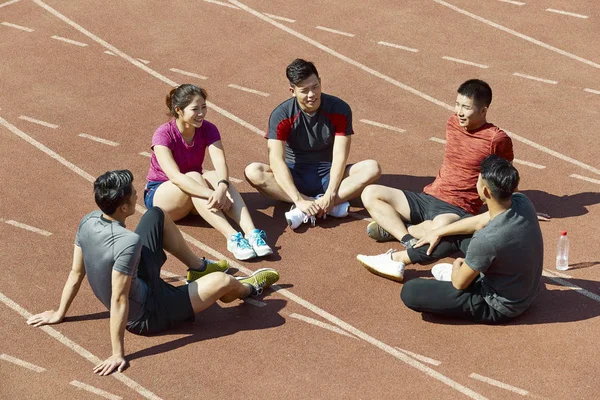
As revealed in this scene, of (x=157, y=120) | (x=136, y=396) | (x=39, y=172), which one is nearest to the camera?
(x=136, y=396)

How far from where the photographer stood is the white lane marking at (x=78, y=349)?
7527 mm

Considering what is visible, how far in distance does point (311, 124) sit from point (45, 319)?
328 centimetres

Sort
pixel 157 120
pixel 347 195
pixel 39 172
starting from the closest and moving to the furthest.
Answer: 1. pixel 347 195
2. pixel 39 172
3. pixel 157 120

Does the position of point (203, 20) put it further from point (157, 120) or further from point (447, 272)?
point (447, 272)

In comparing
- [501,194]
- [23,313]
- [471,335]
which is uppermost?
[501,194]

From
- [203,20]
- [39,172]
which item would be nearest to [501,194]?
[39,172]

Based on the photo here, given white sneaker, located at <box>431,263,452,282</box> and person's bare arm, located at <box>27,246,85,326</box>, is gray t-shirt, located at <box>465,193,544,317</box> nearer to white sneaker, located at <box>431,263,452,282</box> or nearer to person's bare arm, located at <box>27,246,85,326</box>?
white sneaker, located at <box>431,263,452,282</box>

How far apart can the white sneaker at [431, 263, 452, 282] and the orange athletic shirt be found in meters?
0.89

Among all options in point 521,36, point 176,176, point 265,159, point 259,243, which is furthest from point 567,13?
point 176,176

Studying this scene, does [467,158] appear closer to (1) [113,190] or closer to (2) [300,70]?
(2) [300,70]

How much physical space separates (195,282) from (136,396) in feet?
3.63

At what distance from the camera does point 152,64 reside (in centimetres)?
1339

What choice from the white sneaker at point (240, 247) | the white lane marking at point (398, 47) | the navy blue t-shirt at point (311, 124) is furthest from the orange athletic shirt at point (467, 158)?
the white lane marking at point (398, 47)

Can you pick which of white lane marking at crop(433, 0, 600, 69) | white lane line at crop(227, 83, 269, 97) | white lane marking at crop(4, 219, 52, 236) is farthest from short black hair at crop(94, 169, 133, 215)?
white lane marking at crop(433, 0, 600, 69)
